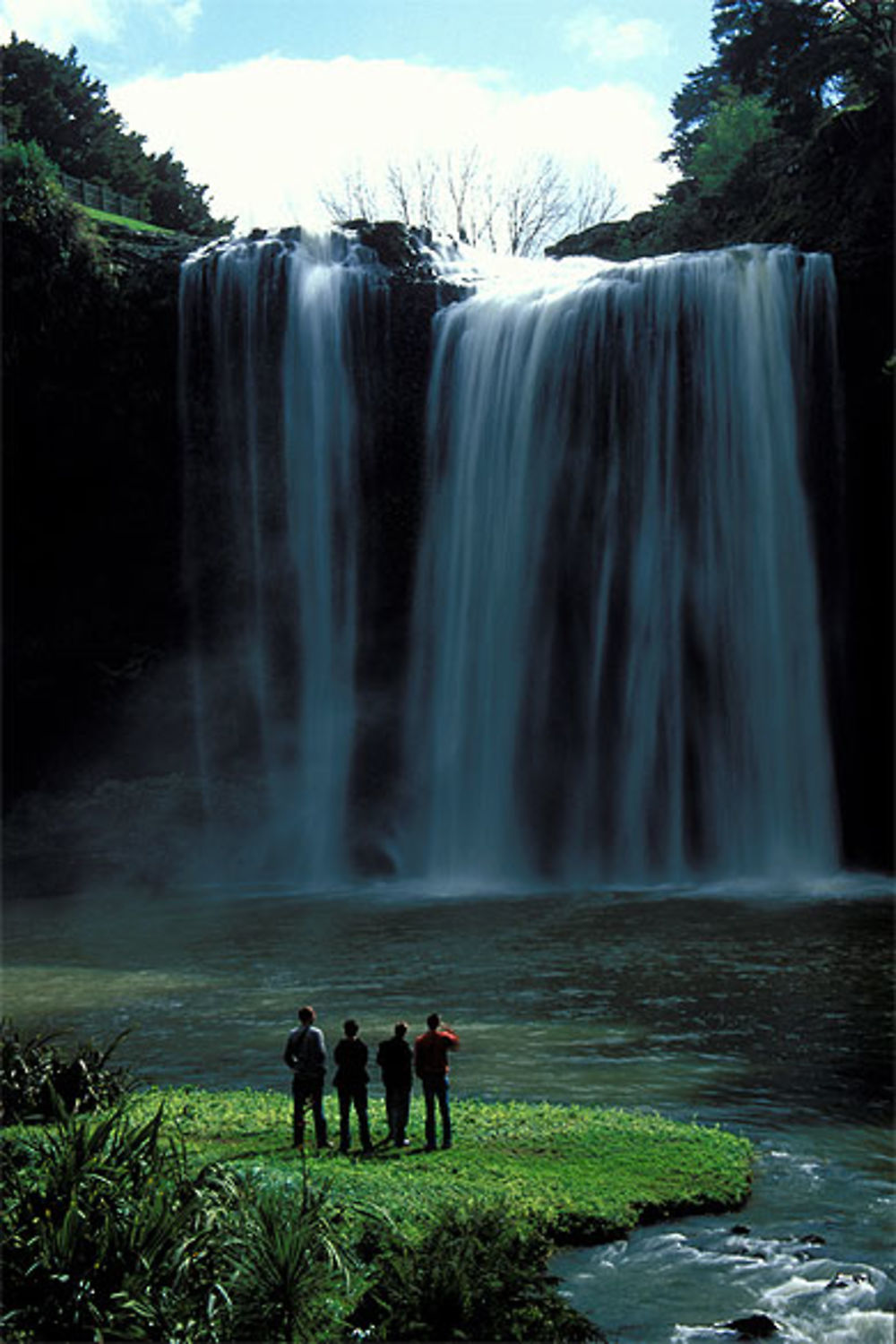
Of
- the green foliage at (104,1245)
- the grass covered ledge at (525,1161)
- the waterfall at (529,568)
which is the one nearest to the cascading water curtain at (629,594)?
the waterfall at (529,568)

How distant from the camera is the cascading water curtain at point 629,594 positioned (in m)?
30.3

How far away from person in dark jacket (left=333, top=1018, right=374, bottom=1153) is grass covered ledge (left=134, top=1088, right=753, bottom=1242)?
0.21 meters

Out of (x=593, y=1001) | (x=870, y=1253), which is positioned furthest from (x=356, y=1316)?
(x=593, y=1001)

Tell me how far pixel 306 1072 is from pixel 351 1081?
390 millimetres

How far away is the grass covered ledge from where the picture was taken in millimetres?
9766

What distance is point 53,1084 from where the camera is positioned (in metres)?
11.5

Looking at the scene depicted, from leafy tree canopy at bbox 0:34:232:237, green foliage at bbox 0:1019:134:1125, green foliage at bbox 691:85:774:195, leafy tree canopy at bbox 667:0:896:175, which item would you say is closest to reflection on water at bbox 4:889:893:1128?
green foliage at bbox 0:1019:134:1125

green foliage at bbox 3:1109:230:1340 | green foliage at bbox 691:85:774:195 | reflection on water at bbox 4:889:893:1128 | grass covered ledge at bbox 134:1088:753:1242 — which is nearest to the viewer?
green foliage at bbox 3:1109:230:1340

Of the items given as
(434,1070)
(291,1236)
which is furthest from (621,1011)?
(291,1236)

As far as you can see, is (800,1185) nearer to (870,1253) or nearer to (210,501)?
(870,1253)

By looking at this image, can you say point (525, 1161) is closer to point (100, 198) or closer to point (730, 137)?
point (100, 198)

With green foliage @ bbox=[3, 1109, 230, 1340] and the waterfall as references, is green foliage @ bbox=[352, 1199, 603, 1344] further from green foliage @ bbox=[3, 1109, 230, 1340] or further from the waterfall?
the waterfall

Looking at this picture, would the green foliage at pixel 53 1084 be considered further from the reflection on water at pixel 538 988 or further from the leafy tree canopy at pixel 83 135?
the leafy tree canopy at pixel 83 135

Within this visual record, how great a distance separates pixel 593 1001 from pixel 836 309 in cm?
1972
